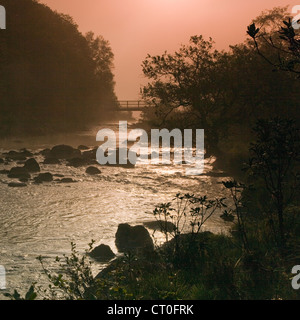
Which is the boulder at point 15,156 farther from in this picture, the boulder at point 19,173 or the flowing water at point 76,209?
the boulder at point 19,173

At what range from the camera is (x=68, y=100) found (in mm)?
53594

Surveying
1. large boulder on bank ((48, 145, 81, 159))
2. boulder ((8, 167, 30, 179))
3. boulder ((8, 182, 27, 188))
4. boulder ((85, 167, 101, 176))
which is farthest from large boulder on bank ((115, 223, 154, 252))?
large boulder on bank ((48, 145, 81, 159))

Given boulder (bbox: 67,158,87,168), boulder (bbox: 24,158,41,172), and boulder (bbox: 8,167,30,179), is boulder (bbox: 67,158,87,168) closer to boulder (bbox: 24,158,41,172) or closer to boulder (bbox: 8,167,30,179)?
boulder (bbox: 24,158,41,172)

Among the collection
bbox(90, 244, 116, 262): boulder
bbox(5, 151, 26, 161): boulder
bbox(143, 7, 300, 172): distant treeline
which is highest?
bbox(143, 7, 300, 172): distant treeline

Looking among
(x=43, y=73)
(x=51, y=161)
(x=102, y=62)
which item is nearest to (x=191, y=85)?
(x=51, y=161)

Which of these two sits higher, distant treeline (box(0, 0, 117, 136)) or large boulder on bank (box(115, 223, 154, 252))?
distant treeline (box(0, 0, 117, 136))

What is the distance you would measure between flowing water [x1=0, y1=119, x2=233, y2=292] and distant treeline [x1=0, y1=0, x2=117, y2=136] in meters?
21.7

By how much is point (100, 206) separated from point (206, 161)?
1258 centimetres

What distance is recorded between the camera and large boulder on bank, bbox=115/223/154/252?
10.8m

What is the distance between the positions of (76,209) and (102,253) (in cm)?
545

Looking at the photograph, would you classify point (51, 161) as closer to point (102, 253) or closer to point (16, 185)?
point (16, 185)

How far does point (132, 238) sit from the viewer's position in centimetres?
1113

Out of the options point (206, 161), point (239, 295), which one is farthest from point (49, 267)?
point (206, 161)
